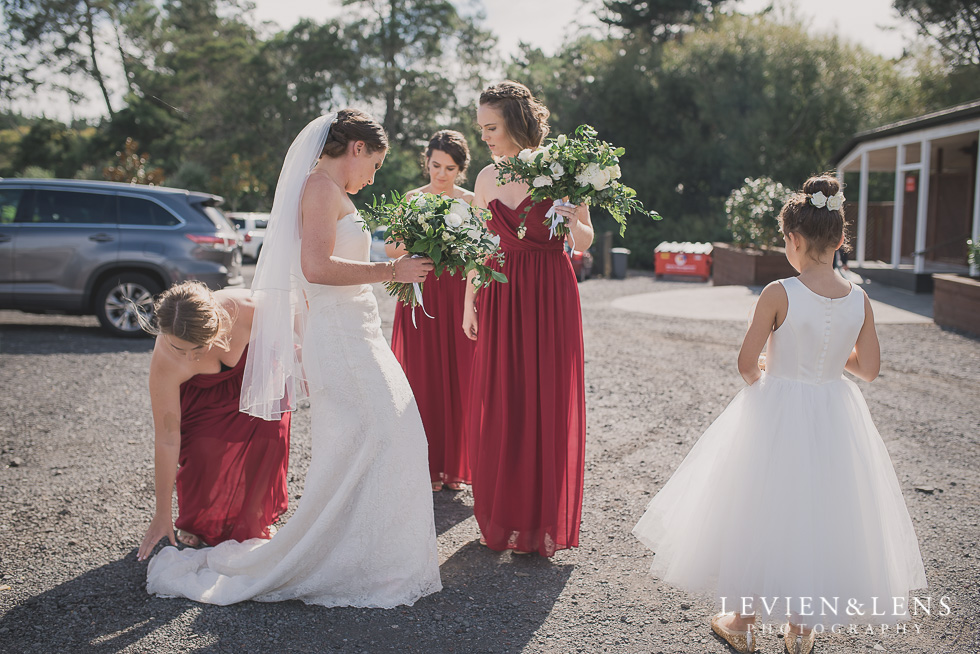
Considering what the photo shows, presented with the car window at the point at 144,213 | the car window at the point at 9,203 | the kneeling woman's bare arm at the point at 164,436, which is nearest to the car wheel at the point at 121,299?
the car window at the point at 144,213

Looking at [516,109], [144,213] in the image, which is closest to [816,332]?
[516,109]

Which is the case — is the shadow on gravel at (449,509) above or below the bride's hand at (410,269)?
below

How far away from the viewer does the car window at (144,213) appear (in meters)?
9.96

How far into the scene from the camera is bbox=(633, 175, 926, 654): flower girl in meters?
2.71

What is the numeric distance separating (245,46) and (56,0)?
9501 millimetres

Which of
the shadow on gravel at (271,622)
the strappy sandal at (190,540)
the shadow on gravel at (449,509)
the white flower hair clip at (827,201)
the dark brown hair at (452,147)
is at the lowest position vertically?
the shadow on gravel at (449,509)

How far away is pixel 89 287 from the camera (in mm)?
9797

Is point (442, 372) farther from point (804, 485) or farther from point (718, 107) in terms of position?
point (718, 107)

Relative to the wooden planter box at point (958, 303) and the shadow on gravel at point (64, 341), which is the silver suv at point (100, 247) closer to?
the shadow on gravel at point (64, 341)

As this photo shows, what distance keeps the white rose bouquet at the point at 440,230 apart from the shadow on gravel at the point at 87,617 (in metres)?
1.93

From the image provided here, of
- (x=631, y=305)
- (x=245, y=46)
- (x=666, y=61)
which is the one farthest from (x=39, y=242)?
(x=245, y=46)

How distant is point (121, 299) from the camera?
9.95 meters

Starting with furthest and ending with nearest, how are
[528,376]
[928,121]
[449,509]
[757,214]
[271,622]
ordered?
[757,214], [928,121], [449,509], [528,376], [271,622]

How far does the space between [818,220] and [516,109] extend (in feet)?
5.37
